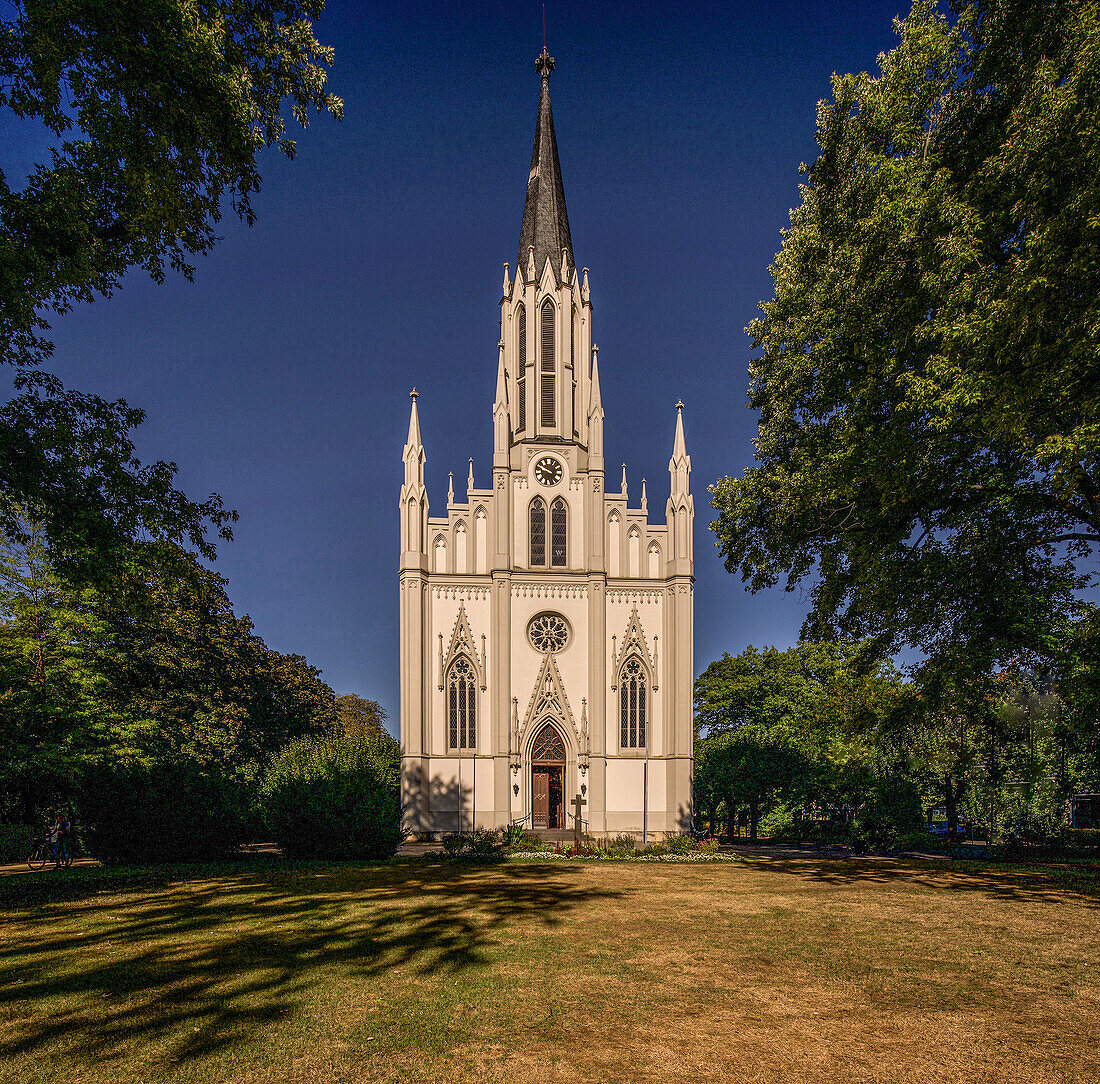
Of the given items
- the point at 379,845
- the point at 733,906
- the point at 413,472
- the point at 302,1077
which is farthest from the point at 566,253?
the point at 302,1077

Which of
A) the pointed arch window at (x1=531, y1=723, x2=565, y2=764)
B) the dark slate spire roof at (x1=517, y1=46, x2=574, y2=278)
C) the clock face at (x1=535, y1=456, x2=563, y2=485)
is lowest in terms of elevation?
the pointed arch window at (x1=531, y1=723, x2=565, y2=764)

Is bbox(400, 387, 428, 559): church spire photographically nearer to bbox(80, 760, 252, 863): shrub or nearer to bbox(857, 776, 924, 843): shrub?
bbox(80, 760, 252, 863): shrub

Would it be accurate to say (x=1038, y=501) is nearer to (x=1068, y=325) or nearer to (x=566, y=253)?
(x=1068, y=325)

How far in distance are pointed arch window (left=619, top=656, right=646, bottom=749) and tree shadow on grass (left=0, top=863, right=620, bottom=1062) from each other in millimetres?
19345

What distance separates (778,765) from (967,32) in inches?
1205

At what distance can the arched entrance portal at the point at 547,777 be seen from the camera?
34.9 m

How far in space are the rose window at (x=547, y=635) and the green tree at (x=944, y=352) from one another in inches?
752

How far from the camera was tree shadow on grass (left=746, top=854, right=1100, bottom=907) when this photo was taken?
16234 millimetres

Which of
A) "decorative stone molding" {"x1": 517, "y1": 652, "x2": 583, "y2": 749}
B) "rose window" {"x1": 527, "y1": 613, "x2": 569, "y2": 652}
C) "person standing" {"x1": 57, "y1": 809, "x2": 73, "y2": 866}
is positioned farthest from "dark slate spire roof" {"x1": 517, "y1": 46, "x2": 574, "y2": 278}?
"person standing" {"x1": 57, "y1": 809, "x2": 73, "y2": 866}

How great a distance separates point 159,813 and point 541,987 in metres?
16.5

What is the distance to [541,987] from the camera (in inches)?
334

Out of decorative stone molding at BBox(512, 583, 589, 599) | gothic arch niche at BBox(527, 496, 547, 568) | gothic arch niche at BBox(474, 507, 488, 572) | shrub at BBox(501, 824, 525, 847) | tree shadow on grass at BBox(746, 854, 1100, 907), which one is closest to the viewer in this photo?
tree shadow on grass at BBox(746, 854, 1100, 907)

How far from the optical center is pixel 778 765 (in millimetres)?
36594

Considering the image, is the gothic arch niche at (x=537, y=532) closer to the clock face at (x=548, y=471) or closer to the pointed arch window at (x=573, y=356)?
the clock face at (x=548, y=471)
